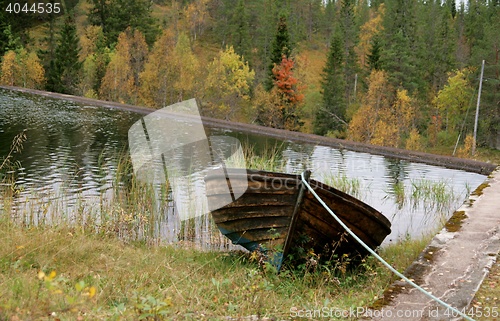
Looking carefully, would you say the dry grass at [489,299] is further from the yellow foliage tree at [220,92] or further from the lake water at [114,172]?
the yellow foliage tree at [220,92]

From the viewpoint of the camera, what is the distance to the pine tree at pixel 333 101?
34.5m

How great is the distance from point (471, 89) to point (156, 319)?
131 feet

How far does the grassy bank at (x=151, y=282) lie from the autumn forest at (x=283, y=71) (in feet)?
74.5

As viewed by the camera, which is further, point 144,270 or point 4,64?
point 4,64

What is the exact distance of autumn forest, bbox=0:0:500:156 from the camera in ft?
99.7

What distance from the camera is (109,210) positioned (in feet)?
22.4

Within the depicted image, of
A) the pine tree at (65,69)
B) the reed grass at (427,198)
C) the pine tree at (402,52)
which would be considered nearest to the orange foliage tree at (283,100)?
the pine tree at (402,52)

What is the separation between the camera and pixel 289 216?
5.18 metres

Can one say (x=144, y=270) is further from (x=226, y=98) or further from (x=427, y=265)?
(x=226, y=98)

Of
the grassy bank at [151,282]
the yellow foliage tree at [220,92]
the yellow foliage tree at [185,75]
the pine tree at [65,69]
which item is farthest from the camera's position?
the pine tree at [65,69]

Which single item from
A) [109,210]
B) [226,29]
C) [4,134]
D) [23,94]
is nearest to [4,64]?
[23,94]

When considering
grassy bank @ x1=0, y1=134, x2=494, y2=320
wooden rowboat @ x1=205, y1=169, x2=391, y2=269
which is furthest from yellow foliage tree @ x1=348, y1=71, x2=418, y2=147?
wooden rowboat @ x1=205, y1=169, x2=391, y2=269

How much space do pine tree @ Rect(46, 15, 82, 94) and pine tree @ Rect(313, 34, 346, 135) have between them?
17.5 metres

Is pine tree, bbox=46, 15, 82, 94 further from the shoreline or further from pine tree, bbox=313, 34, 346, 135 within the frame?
pine tree, bbox=313, 34, 346, 135
